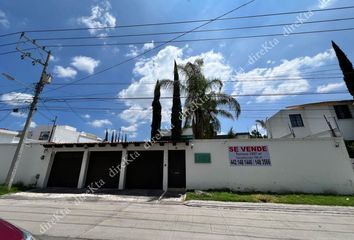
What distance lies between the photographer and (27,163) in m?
13.9

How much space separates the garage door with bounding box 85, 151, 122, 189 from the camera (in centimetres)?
1348

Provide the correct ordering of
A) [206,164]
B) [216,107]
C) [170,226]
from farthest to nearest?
[216,107], [206,164], [170,226]

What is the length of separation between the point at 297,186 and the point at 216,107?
7.95 metres

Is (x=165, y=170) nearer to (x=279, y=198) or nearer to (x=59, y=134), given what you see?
(x=279, y=198)

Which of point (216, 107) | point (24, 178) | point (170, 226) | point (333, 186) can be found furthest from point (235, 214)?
point (24, 178)

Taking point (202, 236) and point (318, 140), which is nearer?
point (202, 236)

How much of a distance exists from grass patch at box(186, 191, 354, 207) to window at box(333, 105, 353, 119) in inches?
613

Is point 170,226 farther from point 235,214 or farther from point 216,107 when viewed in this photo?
point 216,107

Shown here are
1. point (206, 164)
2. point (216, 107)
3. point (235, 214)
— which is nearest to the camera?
point (235, 214)

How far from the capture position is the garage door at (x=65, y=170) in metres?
13.8

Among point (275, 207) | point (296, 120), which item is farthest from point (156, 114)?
point (296, 120)

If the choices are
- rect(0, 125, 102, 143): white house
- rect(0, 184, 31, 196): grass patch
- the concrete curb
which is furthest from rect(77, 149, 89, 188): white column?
rect(0, 125, 102, 143): white house

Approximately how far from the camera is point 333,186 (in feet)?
35.4

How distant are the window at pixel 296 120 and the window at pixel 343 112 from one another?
3617 millimetres
